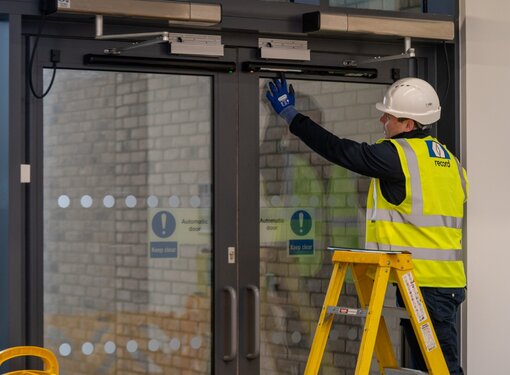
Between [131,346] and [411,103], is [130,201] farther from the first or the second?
[411,103]

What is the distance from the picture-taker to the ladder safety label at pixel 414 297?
4.48m

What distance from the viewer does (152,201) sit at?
4.98m

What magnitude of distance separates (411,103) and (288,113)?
60cm

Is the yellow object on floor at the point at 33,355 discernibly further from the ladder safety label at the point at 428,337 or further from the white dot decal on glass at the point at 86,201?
the ladder safety label at the point at 428,337

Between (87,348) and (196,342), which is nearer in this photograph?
(87,348)

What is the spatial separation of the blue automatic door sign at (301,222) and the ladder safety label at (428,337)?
1.04 meters

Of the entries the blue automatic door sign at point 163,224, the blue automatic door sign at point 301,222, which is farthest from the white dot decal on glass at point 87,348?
the blue automatic door sign at point 301,222

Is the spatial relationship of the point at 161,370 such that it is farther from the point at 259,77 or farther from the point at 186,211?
the point at 259,77

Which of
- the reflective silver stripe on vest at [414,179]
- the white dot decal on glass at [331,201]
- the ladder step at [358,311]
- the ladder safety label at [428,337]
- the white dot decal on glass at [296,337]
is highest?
the reflective silver stripe on vest at [414,179]

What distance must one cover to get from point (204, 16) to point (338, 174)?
1257mm

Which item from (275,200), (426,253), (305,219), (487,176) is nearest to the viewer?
(426,253)

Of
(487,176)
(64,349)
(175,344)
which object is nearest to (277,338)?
(175,344)

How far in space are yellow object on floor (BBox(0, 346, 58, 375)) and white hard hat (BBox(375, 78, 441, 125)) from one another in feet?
6.34

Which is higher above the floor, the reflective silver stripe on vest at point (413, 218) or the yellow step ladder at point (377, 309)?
the reflective silver stripe on vest at point (413, 218)
